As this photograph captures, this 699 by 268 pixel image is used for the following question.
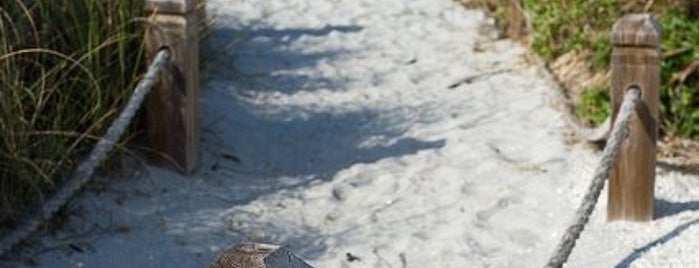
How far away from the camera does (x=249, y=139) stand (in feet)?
21.0

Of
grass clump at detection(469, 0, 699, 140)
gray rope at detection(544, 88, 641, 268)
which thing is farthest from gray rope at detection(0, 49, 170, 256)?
grass clump at detection(469, 0, 699, 140)

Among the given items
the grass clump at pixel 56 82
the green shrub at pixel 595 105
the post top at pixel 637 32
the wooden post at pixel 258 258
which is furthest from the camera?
the green shrub at pixel 595 105

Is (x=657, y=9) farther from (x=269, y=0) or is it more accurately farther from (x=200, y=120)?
(x=269, y=0)

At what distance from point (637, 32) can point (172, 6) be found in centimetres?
177

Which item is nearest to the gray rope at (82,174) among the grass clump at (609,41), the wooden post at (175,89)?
the wooden post at (175,89)

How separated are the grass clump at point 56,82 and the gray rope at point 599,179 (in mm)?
1763

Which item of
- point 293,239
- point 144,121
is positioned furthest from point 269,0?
point 293,239

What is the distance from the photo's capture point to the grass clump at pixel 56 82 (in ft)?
16.3

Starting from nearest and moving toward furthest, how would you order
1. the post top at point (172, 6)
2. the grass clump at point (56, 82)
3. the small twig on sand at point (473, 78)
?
the grass clump at point (56, 82)
the post top at point (172, 6)
the small twig on sand at point (473, 78)

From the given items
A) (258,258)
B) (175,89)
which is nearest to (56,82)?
(175,89)

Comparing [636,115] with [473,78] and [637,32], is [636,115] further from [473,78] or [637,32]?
[473,78]

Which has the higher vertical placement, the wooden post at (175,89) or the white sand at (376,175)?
the wooden post at (175,89)

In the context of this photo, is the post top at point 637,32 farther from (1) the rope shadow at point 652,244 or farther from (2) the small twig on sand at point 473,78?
(2) the small twig on sand at point 473,78

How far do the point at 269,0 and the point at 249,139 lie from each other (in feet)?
9.47
